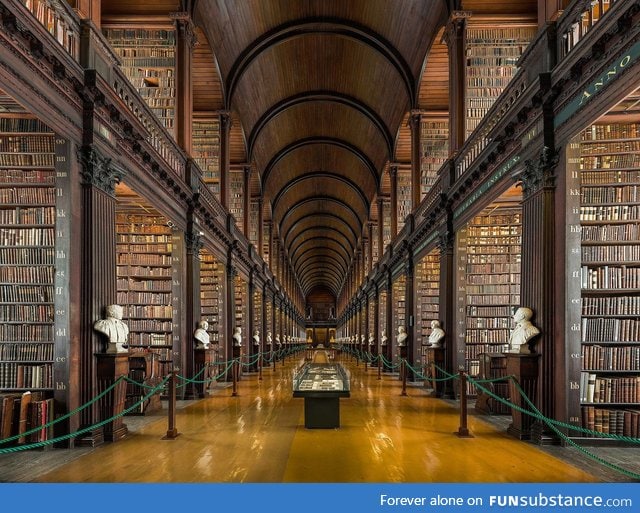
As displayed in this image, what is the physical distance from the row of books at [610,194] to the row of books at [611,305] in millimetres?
1076

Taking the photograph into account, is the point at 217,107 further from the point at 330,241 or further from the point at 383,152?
the point at 330,241

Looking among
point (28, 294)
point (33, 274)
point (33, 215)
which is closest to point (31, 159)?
point (33, 215)

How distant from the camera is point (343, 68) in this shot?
1730 cm

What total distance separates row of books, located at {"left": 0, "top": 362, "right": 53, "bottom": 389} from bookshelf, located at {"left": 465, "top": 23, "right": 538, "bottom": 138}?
768 cm

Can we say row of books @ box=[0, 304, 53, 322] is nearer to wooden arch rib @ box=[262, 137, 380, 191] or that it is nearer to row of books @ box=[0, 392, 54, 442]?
row of books @ box=[0, 392, 54, 442]

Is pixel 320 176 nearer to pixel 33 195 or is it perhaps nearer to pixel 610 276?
pixel 33 195

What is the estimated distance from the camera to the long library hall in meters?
5.59

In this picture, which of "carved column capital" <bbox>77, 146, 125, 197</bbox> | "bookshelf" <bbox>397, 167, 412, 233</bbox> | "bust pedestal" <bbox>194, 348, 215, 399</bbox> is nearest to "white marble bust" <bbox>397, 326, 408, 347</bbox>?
"bookshelf" <bbox>397, 167, 412, 233</bbox>

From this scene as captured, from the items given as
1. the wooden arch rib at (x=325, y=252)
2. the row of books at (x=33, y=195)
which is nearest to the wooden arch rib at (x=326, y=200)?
the wooden arch rib at (x=325, y=252)

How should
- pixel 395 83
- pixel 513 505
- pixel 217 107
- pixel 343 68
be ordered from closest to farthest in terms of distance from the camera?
pixel 513 505, pixel 217 107, pixel 395 83, pixel 343 68

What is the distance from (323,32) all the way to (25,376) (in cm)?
1133

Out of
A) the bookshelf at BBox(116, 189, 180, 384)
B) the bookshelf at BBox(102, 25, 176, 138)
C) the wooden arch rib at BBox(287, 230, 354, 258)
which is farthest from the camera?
the wooden arch rib at BBox(287, 230, 354, 258)

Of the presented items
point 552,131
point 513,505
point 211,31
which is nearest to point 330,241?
point 211,31

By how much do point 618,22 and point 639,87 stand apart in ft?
1.89
